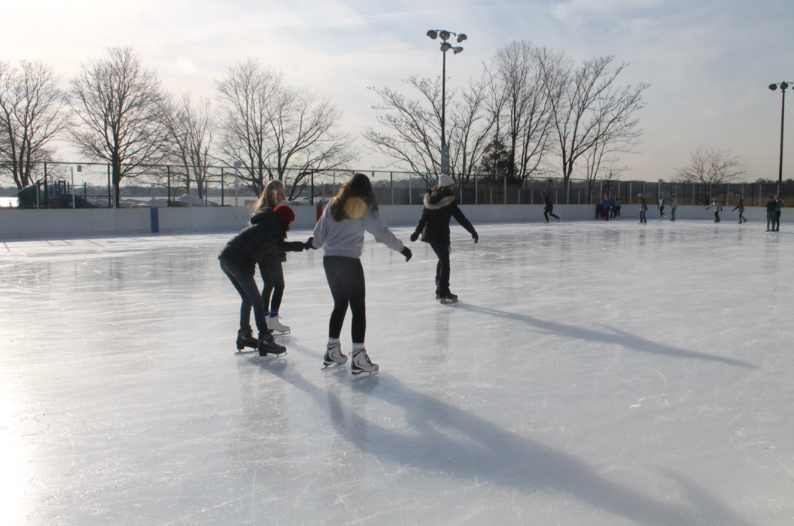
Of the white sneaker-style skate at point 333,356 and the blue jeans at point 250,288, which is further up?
the blue jeans at point 250,288

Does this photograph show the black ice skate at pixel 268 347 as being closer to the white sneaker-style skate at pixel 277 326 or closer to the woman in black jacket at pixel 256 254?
the woman in black jacket at pixel 256 254

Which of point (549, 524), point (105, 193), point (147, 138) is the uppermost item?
point (147, 138)

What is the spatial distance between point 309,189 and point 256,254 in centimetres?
2137

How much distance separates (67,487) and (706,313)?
5.98 meters

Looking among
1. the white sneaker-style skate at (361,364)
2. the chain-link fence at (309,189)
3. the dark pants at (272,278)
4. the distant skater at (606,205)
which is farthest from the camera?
the distant skater at (606,205)

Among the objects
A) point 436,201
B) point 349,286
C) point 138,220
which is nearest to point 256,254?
point 349,286

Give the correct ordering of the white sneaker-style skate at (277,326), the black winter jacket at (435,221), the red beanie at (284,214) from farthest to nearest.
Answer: the black winter jacket at (435,221), the white sneaker-style skate at (277,326), the red beanie at (284,214)

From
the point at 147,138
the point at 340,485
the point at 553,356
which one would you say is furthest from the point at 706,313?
the point at 147,138

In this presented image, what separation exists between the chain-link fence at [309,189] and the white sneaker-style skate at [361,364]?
18287 millimetres

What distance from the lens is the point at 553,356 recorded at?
4.56 meters

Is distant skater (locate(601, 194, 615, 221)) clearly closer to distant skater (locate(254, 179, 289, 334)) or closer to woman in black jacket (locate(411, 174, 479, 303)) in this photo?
woman in black jacket (locate(411, 174, 479, 303))

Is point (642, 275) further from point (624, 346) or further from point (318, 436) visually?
point (318, 436)

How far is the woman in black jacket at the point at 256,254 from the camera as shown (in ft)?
14.4

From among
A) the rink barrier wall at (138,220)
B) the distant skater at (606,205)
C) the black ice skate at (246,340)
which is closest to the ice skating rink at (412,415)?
the black ice skate at (246,340)
